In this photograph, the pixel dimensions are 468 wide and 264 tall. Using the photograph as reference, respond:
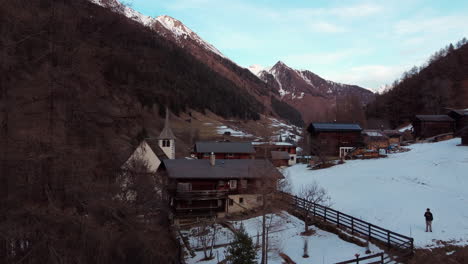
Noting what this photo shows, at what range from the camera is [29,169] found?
28.8ft

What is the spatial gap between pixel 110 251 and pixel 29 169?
3517 mm

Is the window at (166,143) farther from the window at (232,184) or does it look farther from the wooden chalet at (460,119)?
the wooden chalet at (460,119)

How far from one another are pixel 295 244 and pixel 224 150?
38563 millimetres

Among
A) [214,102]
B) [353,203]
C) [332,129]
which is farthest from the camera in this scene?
[214,102]

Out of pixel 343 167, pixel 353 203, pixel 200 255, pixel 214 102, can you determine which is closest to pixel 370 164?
pixel 343 167

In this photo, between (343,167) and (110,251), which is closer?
(110,251)

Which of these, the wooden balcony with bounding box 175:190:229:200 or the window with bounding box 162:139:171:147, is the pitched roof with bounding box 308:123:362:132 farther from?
the wooden balcony with bounding box 175:190:229:200

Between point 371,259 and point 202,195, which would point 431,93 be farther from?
point 371,259

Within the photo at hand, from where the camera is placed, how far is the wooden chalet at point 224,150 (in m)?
62.3

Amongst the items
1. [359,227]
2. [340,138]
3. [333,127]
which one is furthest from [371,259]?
[333,127]

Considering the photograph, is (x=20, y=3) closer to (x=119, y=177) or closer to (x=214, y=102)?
(x=119, y=177)

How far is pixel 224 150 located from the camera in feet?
205

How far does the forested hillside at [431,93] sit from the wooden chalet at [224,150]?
81124 millimetres

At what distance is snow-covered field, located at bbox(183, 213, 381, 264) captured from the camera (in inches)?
854
